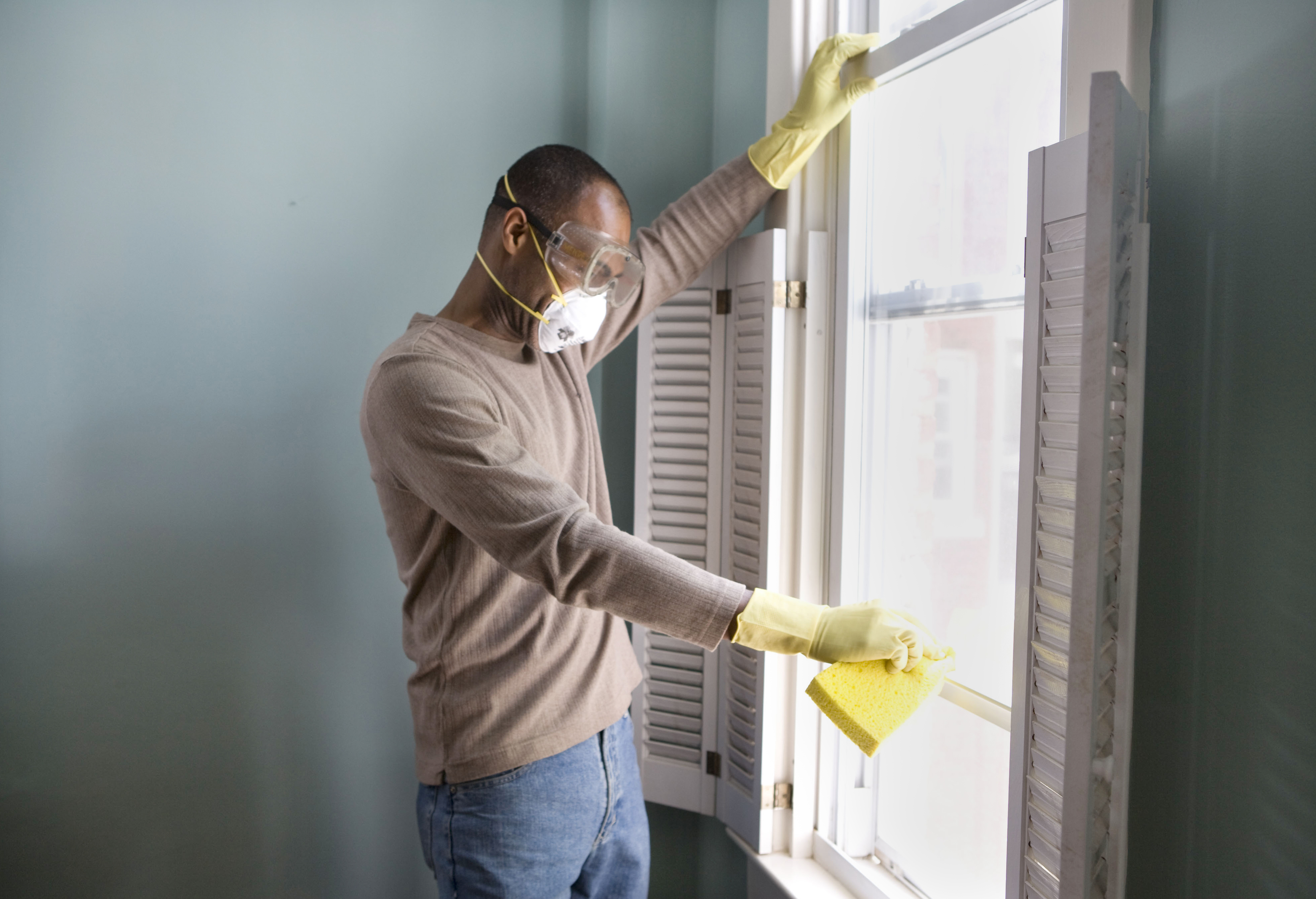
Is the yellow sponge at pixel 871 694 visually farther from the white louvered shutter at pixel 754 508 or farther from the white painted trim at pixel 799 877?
the white painted trim at pixel 799 877

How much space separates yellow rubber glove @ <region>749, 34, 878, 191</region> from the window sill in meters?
1.23

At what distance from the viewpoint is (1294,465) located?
878 mm

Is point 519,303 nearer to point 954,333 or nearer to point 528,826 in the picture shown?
point 954,333

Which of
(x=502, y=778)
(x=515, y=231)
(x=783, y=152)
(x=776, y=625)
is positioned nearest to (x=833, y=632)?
(x=776, y=625)

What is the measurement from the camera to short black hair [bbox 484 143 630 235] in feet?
4.30

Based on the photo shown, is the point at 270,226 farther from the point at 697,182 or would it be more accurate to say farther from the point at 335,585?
the point at 697,182

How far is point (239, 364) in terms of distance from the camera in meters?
1.67

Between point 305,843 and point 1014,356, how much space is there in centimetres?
165

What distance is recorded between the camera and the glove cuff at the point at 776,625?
1129mm

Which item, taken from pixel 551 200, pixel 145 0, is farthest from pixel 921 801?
pixel 145 0

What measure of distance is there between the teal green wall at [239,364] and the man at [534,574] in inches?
17.9

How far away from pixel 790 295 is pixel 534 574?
73cm

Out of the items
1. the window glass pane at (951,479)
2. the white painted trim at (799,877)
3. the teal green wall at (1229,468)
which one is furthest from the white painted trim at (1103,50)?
the white painted trim at (799,877)

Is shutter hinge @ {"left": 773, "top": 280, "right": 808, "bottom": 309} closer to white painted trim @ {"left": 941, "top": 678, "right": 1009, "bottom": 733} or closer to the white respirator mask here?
the white respirator mask
